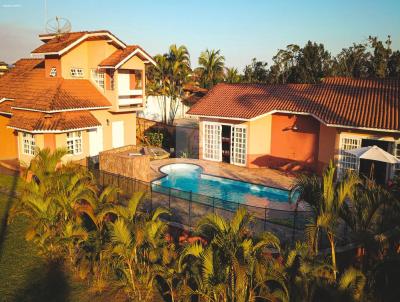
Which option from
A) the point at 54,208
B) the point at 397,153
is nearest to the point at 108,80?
the point at 54,208

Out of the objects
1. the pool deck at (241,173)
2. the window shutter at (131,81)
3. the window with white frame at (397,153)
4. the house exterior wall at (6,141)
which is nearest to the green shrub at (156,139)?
the window shutter at (131,81)

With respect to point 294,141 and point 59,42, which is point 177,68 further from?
point 294,141

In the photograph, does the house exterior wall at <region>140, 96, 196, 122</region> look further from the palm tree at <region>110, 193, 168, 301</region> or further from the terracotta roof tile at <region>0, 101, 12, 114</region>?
the palm tree at <region>110, 193, 168, 301</region>

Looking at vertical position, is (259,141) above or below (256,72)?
below

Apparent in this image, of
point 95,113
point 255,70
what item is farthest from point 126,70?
point 255,70

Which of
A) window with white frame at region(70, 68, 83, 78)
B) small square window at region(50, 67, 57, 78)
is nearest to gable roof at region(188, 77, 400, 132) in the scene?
window with white frame at region(70, 68, 83, 78)

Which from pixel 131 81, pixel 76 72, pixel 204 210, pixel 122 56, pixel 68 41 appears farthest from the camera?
pixel 131 81

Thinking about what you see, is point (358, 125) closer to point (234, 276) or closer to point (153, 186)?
point (153, 186)
